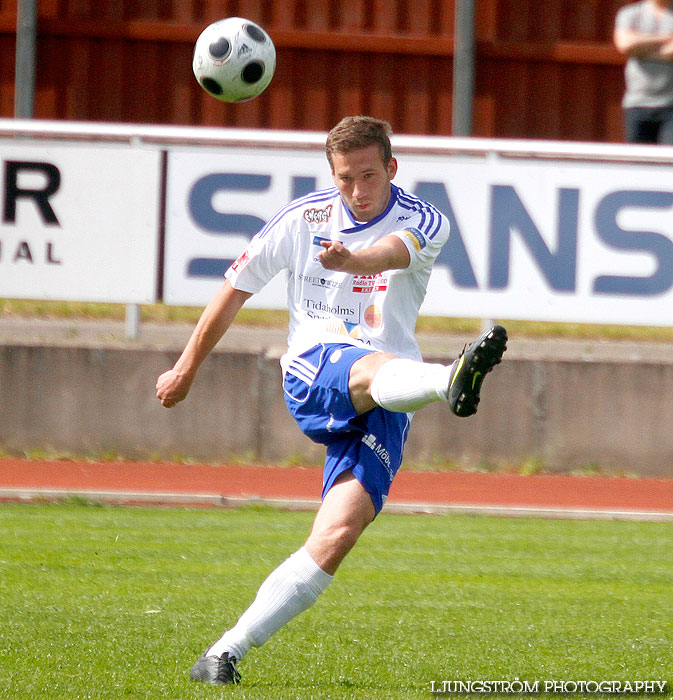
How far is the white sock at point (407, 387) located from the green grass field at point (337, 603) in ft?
3.18

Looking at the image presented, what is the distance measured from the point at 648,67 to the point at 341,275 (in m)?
6.51

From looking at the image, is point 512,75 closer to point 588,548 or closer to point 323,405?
point 588,548

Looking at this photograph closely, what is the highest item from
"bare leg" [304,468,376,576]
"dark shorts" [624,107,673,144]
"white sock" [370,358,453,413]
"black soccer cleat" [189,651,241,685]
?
"dark shorts" [624,107,673,144]

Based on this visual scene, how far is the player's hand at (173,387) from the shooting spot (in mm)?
4602

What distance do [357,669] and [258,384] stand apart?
211 inches

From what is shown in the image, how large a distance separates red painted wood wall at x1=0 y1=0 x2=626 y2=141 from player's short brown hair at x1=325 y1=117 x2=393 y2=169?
12148mm

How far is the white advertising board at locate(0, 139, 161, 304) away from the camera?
10.1 m

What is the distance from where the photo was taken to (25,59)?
617 inches

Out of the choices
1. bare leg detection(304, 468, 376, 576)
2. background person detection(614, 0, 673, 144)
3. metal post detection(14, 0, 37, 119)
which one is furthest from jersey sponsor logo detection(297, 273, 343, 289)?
metal post detection(14, 0, 37, 119)

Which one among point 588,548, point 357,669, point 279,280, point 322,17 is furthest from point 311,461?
point 322,17

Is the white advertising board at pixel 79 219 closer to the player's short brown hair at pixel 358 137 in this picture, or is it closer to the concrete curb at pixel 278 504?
the concrete curb at pixel 278 504

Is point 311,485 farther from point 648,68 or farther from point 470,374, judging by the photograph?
point 470,374

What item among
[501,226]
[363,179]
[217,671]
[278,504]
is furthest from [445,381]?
[501,226]

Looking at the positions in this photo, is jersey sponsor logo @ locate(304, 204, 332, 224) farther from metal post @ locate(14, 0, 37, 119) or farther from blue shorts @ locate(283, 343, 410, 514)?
metal post @ locate(14, 0, 37, 119)
